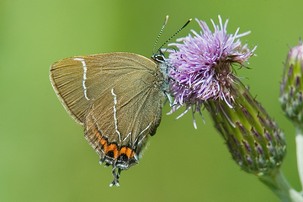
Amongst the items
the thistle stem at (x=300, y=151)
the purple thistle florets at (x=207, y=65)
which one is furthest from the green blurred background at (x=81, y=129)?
the purple thistle florets at (x=207, y=65)

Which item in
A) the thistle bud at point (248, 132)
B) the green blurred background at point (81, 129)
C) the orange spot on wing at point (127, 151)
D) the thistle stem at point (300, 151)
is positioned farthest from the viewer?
the green blurred background at point (81, 129)

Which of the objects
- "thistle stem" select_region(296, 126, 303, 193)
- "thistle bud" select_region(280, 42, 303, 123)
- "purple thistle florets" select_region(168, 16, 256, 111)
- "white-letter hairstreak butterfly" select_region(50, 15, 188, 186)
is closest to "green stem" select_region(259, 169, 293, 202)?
"thistle stem" select_region(296, 126, 303, 193)

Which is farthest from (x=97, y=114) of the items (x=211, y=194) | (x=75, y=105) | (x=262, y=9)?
(x=262, y=9)

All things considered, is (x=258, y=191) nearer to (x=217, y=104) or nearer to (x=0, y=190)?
(x=217, y=104)

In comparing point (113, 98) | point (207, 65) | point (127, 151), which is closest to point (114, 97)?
point (113, 98)

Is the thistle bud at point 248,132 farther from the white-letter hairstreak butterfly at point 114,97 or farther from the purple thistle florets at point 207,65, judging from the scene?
the white-letter hairstreak butterfly at point 114,97

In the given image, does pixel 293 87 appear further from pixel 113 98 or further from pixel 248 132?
pixel 113 98
